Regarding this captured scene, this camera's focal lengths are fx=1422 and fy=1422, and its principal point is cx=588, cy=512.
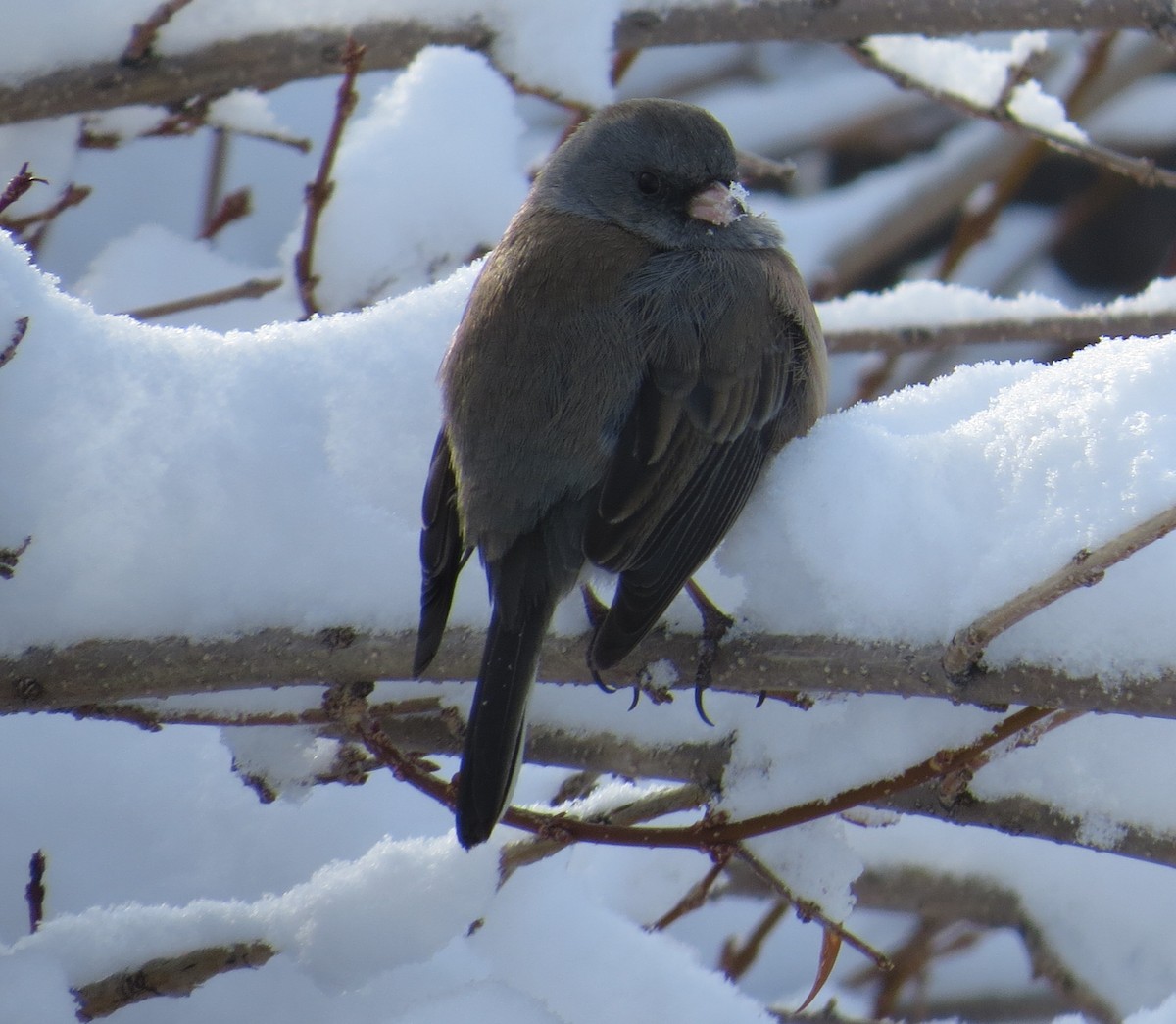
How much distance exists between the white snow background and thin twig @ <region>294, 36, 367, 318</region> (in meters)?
0.44

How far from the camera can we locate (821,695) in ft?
6.28

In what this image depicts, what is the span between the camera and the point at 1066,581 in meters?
1.54

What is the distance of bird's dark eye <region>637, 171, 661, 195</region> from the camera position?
2.78 metres

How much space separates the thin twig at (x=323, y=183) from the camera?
260 centimetres

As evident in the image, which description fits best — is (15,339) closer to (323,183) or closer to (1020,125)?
(323,183)

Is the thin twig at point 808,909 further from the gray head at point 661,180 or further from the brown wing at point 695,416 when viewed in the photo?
the gray head at point 661,180

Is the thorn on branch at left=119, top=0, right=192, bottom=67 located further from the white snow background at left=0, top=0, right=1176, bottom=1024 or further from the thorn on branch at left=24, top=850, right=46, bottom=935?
the thorn on branch at left=24, top=850, right=46, bottom=935

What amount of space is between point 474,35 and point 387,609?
163 centimetres

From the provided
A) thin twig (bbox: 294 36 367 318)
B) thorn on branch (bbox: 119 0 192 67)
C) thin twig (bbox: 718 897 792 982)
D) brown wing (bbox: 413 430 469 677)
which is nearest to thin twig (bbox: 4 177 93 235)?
thorn on branch (bbox: 119 0 192 67)

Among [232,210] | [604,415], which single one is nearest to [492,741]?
[604,415]

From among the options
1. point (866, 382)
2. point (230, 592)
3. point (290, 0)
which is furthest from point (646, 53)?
point (230, 592)

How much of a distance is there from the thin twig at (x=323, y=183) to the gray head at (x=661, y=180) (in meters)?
0.43

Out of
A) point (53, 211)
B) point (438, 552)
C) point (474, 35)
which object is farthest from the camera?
point (474, 35)

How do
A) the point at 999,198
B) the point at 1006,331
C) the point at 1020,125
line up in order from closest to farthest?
the point at 1020,125
the point at 1006,331
the point at 999,198
